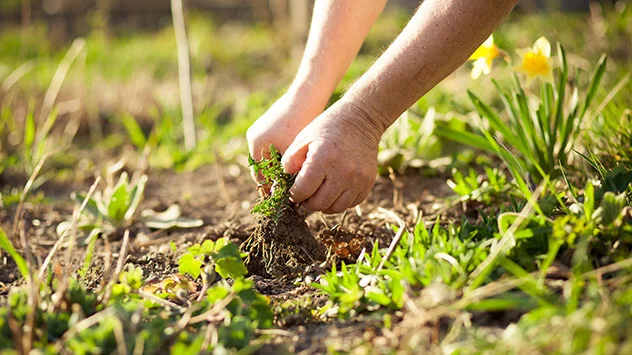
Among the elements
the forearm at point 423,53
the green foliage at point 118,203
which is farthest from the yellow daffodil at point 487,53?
the green foliage at point 118,203

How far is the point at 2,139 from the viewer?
11.5 ft

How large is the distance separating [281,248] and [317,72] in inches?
21.0

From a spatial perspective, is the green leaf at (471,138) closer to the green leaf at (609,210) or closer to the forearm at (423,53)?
the forearm at (423,53)

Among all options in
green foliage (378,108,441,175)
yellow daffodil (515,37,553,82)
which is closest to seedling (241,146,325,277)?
green foliage (378,108,441,175)

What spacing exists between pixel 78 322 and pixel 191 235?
0.98 m

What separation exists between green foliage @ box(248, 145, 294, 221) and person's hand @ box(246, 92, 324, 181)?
0.07 meters

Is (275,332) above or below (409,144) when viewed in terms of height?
below

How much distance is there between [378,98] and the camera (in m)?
1.59

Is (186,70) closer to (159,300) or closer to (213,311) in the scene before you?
(159,300)

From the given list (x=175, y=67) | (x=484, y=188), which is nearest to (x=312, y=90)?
(x=484, y=188)

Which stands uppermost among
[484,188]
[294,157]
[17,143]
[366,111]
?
[366,111]

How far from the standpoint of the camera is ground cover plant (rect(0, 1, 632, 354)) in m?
1.21

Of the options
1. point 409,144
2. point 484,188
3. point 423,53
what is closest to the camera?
point 423,53

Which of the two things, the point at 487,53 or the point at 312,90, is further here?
the point at 487,53
